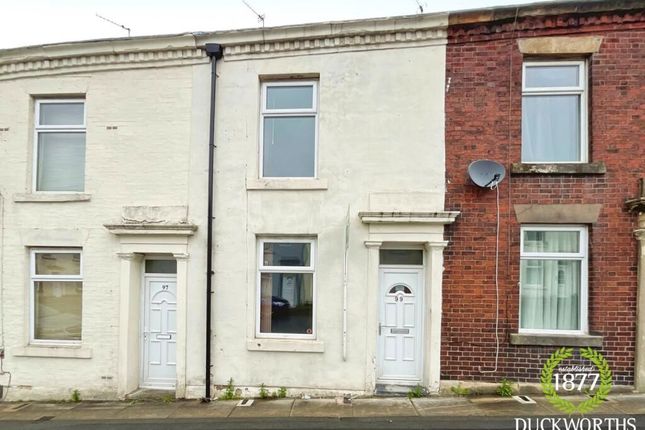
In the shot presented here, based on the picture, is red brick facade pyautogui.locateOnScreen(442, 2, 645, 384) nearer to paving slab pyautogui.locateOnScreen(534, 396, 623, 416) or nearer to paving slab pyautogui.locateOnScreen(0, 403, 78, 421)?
paving slab pyautogui.locateOnScreen(534, 396, 623, 416)

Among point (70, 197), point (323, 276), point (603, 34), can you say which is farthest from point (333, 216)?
point (603, 34)

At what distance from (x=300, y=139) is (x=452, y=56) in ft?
9.00

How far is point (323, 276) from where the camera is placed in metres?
6.94

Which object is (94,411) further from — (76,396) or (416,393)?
(416,393)

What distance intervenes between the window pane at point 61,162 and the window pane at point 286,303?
374 centimetres

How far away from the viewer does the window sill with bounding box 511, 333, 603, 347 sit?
6457 millimetres

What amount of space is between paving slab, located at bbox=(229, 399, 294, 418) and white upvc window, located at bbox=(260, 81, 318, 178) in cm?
354

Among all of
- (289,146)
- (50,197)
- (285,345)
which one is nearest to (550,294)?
(285,345)

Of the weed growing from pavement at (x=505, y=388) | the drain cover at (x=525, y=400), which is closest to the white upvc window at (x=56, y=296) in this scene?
the weed growing from pavement at (x=505, y=388)

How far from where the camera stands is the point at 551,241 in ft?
22.2

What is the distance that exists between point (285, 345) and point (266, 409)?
0.97 meters

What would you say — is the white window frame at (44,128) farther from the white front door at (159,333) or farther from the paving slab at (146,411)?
the paving slab at (146,411)

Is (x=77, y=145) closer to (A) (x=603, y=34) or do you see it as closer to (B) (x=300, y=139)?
(B) (x=300, y=139)

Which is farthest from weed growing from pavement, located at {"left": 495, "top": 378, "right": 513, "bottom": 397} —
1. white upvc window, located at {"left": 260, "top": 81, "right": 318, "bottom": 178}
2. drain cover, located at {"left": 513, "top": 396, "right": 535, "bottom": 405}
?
white upvc window, located at {"left": 260, "top": 81, "right": 318, "bottom": 178}
